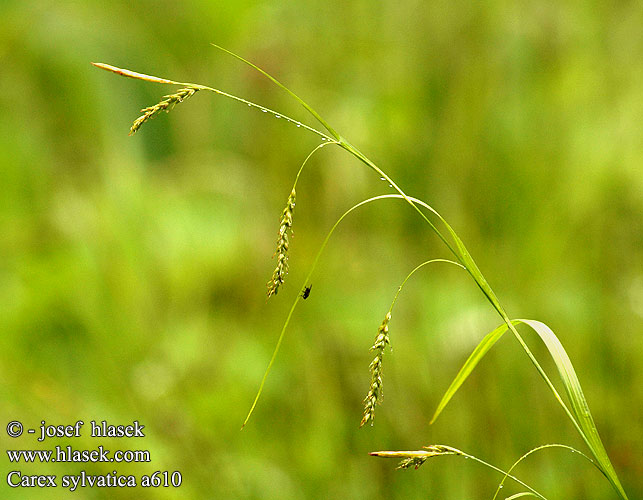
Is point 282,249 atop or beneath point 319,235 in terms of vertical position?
beneath

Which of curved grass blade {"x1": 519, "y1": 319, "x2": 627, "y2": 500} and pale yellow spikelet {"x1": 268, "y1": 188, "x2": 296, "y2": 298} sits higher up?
pale yellow spikelet {"x1": 268, "y1": 188, "x2": 296, "y2": 298}

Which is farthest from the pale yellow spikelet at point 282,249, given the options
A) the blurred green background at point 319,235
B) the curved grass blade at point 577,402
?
the blurred green background at point 319,235

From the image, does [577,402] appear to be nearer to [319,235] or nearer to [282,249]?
[282,249]

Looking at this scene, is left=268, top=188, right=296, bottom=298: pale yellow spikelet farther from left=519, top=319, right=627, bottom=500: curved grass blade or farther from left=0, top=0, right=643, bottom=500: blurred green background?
left=0, top=0, right=643, bottom=500: blurred green background

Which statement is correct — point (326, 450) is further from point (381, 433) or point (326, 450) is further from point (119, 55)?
point (119, 55)

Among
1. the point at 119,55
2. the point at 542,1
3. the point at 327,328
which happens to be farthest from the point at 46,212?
the point at 542,1

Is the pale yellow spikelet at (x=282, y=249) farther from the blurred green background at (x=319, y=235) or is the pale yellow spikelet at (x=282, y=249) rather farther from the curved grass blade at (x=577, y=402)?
the blurred green background at (x=319, y=235)

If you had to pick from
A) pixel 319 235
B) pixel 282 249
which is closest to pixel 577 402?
pixel 282 249

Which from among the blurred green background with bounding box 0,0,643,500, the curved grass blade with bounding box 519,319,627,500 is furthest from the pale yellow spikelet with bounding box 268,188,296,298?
A: the blurred green background with bounding box 0,0,643,500

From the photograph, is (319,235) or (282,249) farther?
(319,235)
